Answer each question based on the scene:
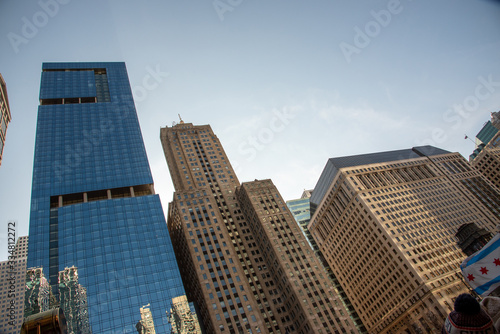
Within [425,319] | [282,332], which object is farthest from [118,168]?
[425,319]

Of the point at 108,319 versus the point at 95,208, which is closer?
the point at 108,319

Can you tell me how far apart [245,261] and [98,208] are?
48029 millimetres

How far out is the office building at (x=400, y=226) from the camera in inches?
4510

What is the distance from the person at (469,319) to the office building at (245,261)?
8679 cm

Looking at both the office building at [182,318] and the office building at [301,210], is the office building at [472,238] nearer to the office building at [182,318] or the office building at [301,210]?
the office building at [301,210]

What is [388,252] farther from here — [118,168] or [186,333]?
[118,168]

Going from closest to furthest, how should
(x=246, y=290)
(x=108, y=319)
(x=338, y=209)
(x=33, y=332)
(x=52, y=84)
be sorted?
(x=33, y=332) → (x=108, y=319) → (x=246, y=290) → (x=52, y=84) → (x=338, y=209)

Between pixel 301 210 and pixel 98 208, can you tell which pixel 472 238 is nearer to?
pixel 301 210

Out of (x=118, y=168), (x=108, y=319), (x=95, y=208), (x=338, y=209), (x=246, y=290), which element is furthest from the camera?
(x=338, y=209)

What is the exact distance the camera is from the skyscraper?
86625mm

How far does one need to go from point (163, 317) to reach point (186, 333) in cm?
656

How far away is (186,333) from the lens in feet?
275

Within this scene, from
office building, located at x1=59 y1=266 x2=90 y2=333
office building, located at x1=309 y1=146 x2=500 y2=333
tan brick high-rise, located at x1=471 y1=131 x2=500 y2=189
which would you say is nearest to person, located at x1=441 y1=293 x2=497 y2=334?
office building, located at x1=59 y1=266 x2=90 y2=333

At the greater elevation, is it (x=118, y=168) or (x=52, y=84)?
(x=52, y=84)
